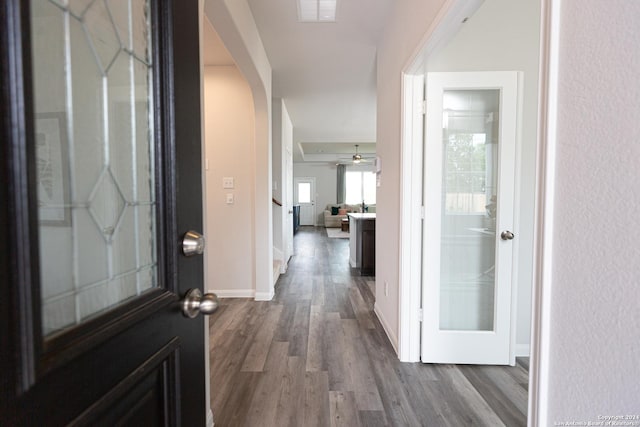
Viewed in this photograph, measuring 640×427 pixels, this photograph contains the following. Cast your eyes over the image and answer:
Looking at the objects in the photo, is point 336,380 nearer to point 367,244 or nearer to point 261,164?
point 261,164

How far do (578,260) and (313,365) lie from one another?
1739 millimetres

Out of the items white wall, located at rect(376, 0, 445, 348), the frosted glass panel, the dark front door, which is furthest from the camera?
the frosted glass panel

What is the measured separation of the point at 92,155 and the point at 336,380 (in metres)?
1.85

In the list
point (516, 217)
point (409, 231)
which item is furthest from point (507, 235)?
point (409, 231)

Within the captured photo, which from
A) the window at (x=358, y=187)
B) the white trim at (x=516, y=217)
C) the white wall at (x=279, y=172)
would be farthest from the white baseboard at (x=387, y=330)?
the window at (x=358, y=187)

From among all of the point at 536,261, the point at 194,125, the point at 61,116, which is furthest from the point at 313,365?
the point at 61,116

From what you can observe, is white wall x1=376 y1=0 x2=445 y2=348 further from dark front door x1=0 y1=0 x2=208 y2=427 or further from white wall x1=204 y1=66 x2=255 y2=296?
dark front door x1=0 y1=0 x2=208 y2=427

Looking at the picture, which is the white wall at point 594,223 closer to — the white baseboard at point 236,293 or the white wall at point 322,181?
the white baseboard at point 236,293

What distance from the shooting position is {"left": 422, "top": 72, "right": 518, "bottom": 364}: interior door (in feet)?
6.40

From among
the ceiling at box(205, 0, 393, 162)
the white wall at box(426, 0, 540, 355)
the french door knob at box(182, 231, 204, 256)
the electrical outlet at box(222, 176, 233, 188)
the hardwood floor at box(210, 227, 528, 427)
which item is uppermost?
the ceiling at box(205, 0, 393, 162)

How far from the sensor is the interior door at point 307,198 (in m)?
11.9

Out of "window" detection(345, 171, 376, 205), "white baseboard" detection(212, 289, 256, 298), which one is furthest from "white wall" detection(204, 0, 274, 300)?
"window" detection(345, 171, 376, 205)

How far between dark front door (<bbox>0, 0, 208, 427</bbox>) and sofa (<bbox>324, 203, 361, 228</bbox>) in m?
10.5

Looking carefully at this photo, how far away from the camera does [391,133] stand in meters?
2.38
